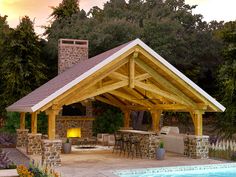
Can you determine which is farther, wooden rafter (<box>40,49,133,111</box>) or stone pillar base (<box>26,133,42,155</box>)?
stone pillar base (<box>26,133,42,155</box>)

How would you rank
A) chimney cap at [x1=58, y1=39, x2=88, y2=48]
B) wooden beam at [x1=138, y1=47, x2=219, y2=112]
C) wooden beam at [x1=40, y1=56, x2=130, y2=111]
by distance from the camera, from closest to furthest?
wooden beam at [x1=40, y1=56, x2=130, y2=111] → wooden beam at [x1=138, y1=47, x2=219, y2=112] → chimney cap at [x1=58, y1=39, x2=88, y2=48]

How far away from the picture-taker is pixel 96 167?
14.0m

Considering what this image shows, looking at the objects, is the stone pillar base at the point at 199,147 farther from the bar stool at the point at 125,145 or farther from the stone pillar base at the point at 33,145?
the stone pillar base at the point at 33,145

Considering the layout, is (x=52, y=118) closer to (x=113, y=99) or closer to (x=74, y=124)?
(x=113, y=99)

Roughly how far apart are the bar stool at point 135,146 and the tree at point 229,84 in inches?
309

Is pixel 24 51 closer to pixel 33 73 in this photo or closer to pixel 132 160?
pixel 33 73

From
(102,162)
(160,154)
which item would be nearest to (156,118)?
(160,154)

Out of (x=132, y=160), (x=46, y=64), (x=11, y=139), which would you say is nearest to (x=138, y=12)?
(x=46, y=64)

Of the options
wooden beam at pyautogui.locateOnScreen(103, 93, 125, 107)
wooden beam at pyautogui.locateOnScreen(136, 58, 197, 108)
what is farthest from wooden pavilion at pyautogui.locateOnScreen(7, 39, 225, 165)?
wooden beam at pyautogui.locateOnScreen(103, 93, 125, 107)

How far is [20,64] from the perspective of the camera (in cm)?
2650

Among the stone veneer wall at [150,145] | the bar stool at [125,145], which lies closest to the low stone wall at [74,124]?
the bar stool at [125,145]

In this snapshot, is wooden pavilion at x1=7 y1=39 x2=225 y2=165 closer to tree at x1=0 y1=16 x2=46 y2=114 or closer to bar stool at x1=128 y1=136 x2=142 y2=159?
bar stool at x1=128 y1=136 x2=142 y2=159

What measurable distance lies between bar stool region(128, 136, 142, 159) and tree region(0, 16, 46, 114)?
1093 cm

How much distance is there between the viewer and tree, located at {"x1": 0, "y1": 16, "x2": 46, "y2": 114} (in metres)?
26.5
